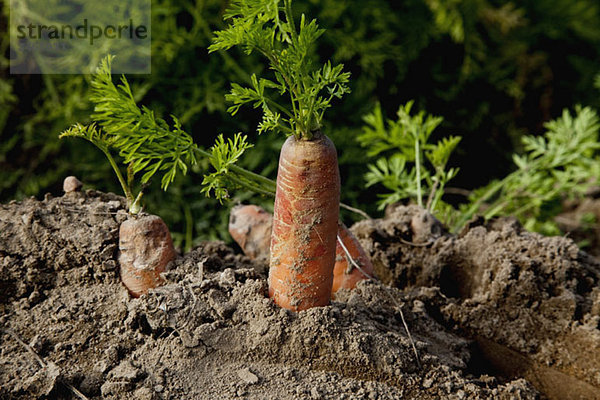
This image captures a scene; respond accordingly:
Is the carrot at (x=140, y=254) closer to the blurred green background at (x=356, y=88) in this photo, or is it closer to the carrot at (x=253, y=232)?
the carrot at (x=253, y=232)

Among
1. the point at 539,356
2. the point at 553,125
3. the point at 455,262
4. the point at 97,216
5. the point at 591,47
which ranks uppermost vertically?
the point at 591,47

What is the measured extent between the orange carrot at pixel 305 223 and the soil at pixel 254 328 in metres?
0.04

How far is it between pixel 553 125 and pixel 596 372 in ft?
3.34

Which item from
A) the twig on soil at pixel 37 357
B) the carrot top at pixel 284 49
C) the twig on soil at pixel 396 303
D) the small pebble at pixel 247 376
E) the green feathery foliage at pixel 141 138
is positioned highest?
the carrot top at pixel 284 49

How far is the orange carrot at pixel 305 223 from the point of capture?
109 centimetres

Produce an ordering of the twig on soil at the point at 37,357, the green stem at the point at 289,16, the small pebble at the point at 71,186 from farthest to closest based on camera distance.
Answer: the small pebble at the point at 71,186
the twig on soil at the point at 37,357
the green stem at the point at 289,16

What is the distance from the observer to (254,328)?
3.76 feet

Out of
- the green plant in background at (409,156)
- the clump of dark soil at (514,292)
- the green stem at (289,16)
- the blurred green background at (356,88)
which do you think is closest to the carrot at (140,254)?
the green stem at (289,16)

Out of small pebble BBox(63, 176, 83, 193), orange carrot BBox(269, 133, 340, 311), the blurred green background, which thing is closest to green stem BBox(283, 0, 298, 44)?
orange carrot BBox(269, 133, 340, 311)

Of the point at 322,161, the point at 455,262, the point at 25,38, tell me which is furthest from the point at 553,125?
the point at 25,38

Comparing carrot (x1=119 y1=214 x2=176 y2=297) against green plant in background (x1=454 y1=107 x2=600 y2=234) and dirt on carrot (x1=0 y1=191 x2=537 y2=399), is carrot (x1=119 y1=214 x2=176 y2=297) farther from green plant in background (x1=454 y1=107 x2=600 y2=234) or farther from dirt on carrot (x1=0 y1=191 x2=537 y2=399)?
green plant in background (x1=454 y1=107 x2=600 y2=234)

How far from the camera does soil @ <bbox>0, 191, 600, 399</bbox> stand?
1.10 m

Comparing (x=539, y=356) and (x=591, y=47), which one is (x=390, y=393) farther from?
(x=591, y=47)

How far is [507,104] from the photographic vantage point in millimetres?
3477
